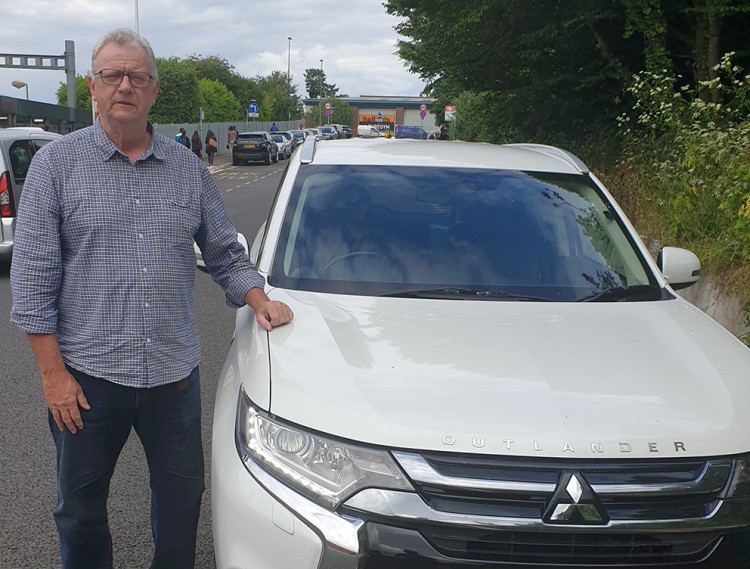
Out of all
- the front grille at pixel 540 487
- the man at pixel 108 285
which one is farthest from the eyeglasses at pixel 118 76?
the front grille at pixel 540 487

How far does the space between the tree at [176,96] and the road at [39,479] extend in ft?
137

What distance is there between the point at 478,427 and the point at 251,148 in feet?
139

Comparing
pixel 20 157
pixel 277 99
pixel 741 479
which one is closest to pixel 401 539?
pixel 741 479

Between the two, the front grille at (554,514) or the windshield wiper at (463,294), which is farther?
the windshield wiper at (463,294)

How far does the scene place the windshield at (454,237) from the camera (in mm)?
3373

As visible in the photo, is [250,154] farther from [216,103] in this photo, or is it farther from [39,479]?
[39,479]

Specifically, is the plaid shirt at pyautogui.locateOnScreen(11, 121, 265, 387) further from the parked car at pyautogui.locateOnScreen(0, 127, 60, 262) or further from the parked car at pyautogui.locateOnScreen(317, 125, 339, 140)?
the parked car at pyautogui.locateOnScreen(317, 125, 339, 140)

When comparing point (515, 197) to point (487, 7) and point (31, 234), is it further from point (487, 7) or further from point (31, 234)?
point (487, 7)

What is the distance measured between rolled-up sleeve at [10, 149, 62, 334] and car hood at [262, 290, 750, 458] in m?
0.71

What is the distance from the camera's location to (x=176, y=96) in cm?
4778

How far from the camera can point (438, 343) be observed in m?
2.74

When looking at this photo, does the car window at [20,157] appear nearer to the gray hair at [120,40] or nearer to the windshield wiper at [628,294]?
the gray hair at [120,40]

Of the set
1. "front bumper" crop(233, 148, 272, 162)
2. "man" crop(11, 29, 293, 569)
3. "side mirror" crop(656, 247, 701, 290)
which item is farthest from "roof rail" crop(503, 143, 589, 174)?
"front bumper" crop(233, 148, 272, 162)

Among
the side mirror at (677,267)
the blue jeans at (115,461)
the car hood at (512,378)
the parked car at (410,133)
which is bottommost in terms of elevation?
the blue jeans at (115,461)
